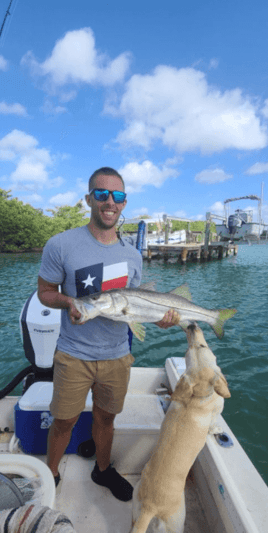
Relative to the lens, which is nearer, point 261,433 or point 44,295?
point 44,295

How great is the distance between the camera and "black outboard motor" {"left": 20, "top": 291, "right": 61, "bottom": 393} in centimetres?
438

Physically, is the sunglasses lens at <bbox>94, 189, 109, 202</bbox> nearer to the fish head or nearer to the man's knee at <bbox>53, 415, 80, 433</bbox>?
the fish head

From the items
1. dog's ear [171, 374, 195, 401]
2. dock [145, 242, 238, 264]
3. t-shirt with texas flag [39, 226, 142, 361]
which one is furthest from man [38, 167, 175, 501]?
dock [145, 242, 238, 264]

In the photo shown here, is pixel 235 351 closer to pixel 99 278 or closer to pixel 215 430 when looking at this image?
pixel 215 430

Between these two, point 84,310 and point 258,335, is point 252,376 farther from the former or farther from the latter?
point 84,310

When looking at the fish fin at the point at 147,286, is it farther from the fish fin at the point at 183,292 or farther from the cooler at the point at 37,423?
the cooler at the point at 37,423

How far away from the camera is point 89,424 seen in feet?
11.2

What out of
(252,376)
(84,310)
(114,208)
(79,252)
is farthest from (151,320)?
(252,376)

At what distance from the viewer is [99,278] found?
8.87 ft

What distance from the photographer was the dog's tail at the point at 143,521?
1956 mm

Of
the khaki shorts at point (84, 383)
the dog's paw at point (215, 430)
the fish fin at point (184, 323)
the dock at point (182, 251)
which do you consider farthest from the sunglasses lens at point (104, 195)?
the dock at point (182, 251)

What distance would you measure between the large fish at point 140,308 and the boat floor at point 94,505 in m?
1.90

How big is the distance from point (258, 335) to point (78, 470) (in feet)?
31.9

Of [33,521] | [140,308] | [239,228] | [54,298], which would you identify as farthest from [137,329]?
[239,228]
